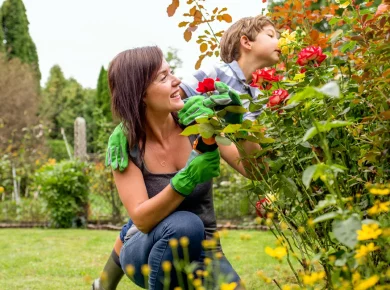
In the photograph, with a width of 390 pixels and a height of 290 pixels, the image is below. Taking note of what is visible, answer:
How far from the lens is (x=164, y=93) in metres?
2.01

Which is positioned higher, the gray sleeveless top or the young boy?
the young boy

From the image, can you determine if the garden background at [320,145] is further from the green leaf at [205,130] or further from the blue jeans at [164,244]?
the blue jeans at [164,244]

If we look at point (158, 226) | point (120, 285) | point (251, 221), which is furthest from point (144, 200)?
point (251, 221)

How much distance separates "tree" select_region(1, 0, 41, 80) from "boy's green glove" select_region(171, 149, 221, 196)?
19.4m

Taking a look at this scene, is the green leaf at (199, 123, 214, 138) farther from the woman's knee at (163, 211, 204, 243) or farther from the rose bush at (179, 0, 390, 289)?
the woman's knee at (163, 211, 204, 243)

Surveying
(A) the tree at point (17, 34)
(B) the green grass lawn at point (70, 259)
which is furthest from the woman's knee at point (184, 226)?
(A) the tree at point (17, 34)

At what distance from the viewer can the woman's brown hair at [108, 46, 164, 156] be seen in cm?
202

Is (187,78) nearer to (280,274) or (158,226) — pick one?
(158,226)

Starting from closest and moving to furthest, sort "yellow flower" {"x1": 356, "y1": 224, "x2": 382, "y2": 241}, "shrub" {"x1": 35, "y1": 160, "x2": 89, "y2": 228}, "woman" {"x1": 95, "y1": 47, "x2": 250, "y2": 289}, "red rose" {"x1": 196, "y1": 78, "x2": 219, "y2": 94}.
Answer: "yellow flower" {"x1": 356, "y1": 224, "x2": 382, "y2": 241} → "red rose" {"x1": 196, "y1": 78, "x2": 219, "y2": 94} → "woman" {"x1": 95, "y1": 47, "x2": 250, "y2": 289} → "shrub" {"x1": 35, "y1": 160, "x2": 89, "y2": 228}

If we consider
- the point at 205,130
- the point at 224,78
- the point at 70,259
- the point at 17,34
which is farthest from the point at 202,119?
the point at 17,34

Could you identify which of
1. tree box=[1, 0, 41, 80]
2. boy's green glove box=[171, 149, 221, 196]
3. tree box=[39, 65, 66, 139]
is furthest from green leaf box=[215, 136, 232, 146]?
tree box=[1, 0, 41, 80]

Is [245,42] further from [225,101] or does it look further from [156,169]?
[225,101]

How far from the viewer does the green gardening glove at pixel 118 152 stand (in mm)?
2029

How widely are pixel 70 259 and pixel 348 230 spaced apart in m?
3.77
